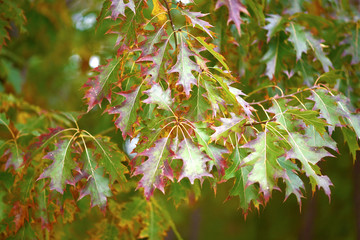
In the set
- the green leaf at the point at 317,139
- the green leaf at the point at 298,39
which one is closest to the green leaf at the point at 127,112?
the green leaf at the point at 317,139

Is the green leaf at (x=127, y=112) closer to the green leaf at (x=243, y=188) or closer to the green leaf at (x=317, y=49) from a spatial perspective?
the green leaf at (x=243, y=188)

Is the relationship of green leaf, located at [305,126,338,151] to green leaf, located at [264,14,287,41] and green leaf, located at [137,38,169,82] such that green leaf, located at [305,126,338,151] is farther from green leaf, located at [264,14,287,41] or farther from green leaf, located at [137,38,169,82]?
green leaf, located at [137,38,169,82]

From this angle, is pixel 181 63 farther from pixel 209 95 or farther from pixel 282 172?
pixel 282 172

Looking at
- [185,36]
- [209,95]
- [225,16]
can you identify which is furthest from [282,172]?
[225,16]

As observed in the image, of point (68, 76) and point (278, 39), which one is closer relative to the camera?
point (278, 39)

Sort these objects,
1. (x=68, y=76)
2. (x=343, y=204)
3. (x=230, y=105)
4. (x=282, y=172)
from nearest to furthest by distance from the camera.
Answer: (x=282, y=172) < (x=230, y=105) < (x=68, y=76) < (x=343, y=204)

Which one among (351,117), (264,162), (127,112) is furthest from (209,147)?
(351,117)

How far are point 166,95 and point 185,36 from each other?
30 centimetres

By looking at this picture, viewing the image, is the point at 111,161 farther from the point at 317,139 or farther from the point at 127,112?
the point at 317,139

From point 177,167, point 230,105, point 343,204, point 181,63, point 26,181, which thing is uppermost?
point 181,63

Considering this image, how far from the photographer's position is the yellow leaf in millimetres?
1528

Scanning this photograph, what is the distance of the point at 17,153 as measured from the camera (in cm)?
207

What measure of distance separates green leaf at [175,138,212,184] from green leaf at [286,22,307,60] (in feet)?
3.51

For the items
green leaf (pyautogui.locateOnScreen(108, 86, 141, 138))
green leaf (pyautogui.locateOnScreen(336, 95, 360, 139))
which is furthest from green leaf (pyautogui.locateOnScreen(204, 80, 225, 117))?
green leaf (pyautogui.locateOnScreen(336, 95, 360, 139))
